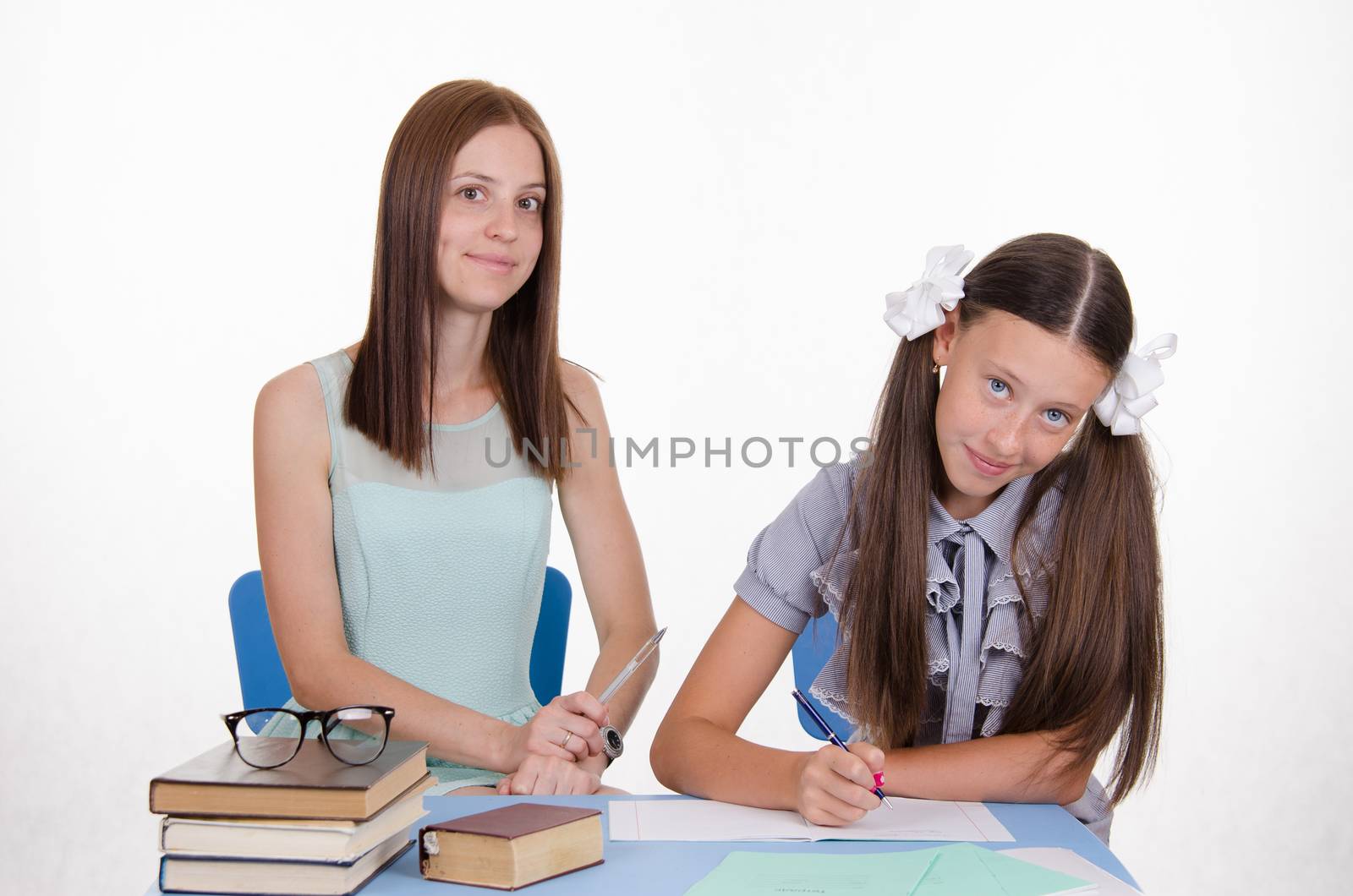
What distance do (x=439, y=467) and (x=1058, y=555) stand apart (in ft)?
3.23

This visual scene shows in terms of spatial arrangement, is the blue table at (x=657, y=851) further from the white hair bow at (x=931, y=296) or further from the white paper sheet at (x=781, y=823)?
the white hair bow at (x=931, y=296)

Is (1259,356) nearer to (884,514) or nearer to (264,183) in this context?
(884,514)

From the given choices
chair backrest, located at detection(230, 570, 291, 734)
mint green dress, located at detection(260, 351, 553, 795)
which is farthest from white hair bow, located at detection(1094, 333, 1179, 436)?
chair backrest, located at detection(230, 570, 291, 734)

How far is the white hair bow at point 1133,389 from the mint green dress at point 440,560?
3.11 ft

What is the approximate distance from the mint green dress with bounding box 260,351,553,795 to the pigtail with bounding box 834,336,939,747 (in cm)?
61

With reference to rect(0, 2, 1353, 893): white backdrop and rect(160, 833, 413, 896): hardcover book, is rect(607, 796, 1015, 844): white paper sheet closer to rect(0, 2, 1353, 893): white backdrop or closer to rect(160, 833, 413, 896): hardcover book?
rect(160, 833, 413, 896): hardcover book

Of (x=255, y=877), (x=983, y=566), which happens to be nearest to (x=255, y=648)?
(x=255, y=877)

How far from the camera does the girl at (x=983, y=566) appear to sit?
157 cm

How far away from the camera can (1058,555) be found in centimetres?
167

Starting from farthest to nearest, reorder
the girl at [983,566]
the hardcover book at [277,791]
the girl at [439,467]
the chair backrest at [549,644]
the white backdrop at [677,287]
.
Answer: the white backdrop at [677,287], the chair backrest at [549,644], the girl at [439,467], the girl at [983,566], the hardcover book at [277,791]

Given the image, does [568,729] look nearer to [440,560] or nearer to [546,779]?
[546,779]

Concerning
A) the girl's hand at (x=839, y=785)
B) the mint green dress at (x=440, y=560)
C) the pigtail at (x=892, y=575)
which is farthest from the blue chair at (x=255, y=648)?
Answer: the girl's hand at (x=839, y=785)

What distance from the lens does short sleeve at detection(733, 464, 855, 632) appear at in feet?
5.74

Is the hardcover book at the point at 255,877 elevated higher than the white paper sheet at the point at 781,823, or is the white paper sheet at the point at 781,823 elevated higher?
the hardcover book at the point at 255,877
